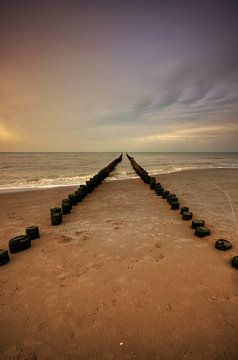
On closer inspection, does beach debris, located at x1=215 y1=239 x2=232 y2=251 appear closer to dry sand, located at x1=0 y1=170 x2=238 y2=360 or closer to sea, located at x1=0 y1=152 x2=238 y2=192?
dry sand, located at x1=0 y1=170 x2=238 y2=360

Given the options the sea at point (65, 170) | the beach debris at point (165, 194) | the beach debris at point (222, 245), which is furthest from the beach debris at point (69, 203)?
the beach debris at point (222, 245)

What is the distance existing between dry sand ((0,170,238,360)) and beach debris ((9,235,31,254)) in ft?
0.49

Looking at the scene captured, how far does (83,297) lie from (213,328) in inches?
74.5

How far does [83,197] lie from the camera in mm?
9172

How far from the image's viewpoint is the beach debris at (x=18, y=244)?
14.0ft

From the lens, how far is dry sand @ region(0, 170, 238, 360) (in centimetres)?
228

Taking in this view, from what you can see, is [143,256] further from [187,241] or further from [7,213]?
[7,213]

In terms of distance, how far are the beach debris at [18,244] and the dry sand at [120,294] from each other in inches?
5.9

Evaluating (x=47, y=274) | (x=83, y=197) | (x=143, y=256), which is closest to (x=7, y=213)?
(x=83, y=197)

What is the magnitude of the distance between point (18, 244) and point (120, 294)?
2.71 meters

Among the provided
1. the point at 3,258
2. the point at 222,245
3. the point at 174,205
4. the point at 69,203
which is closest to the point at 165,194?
the point at 174,205

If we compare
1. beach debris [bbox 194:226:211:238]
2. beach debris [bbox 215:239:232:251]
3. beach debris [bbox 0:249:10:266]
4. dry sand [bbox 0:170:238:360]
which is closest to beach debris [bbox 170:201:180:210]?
dry sand [bbox 0:170:238:360]

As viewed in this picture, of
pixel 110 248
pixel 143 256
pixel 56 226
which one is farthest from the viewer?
pixel 56 226

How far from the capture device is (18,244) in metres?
4.30
